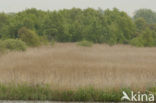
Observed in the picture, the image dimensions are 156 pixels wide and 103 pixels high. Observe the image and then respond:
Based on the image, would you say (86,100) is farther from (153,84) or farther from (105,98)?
(153,84)

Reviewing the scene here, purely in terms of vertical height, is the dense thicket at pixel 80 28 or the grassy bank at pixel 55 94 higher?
the dense thicket at pixel 80 28

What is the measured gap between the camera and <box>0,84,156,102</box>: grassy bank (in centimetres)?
477

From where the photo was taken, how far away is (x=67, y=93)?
491 cm

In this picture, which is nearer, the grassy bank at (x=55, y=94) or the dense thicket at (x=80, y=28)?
the grassy bank at (x=55, y=94)

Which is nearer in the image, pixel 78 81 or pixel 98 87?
pixel 98 87

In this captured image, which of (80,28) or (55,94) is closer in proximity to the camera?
(55,94)

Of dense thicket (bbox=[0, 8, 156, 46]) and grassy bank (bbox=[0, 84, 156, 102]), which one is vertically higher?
dense thicket (bbox=[0, 8, 156, 46])

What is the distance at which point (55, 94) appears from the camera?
16.0 ft

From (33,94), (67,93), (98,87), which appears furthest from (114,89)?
(33,94)

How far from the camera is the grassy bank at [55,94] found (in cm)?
477

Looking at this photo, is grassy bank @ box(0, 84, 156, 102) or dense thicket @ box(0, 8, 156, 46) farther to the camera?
dense thicket @ box(0, 8, 156, 46)

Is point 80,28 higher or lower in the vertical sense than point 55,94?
higher

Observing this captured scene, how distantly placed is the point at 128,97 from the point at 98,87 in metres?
0.79

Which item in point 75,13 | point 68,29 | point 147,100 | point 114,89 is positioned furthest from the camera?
point 75,13
